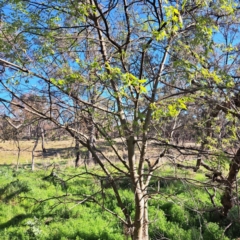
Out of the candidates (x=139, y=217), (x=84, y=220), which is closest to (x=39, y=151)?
(x=84, y=220)

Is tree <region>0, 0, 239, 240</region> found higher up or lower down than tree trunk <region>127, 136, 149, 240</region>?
higher up

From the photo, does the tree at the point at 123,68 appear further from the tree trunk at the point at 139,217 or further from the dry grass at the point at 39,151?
the dry grass at the point at 39,151

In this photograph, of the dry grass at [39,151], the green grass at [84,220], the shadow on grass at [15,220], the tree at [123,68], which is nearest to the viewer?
the tree at [123,68]

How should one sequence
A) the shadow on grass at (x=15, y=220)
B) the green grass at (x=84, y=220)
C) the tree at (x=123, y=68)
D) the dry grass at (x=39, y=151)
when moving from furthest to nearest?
the shadow on grass at (x=15, y=220) < the green grass at (x=84, y=220) < the dry grass at (x=39, y=151) < the tree at (x=123, y=68)

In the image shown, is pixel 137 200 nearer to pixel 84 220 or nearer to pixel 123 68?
pixel 123 68

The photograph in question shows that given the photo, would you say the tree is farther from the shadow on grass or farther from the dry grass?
the shadow on grass

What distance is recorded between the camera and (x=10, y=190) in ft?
28.1

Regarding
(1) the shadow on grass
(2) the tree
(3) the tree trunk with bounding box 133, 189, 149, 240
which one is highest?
(2) the tree

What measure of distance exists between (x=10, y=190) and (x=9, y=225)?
6.08ft

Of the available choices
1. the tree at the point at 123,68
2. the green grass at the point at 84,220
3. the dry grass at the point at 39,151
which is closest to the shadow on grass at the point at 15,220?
the green grass at the point at 84,220

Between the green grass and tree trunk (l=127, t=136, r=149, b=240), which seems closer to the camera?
tree trunk (l=127, t=136, r=149, b=240)

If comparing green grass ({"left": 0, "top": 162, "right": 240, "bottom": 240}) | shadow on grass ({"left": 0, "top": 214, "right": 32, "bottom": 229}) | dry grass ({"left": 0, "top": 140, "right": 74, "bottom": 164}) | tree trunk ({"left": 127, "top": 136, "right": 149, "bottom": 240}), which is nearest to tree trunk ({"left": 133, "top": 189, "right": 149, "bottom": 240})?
tree trunk ({"left": 127, "top": 136, "right": 149, "bottom": 240})

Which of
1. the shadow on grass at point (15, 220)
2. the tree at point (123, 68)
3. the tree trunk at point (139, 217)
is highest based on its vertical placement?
the tree at point (123, 68)

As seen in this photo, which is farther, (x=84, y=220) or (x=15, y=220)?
(x=15, y=220)
